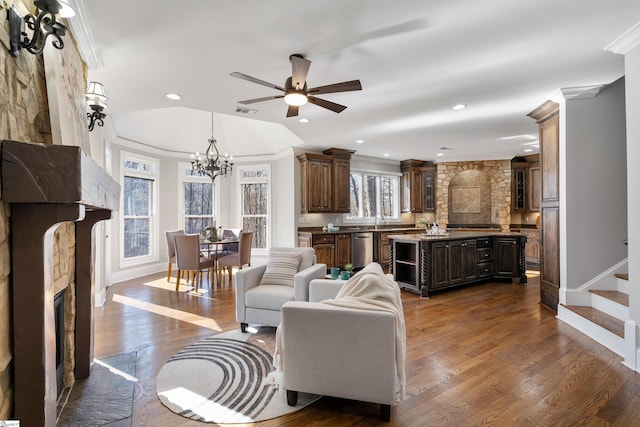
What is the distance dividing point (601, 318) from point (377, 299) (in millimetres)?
2917

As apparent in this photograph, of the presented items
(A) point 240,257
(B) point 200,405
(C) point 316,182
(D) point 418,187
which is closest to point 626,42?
(B) point 200,405

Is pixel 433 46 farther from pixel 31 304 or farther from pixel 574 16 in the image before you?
pixel 31 304

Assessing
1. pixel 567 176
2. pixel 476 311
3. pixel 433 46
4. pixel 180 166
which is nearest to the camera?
pixel 433 46

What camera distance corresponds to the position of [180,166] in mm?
7242

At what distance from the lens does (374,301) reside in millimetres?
2039

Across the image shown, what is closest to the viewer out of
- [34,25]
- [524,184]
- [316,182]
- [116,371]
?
[34,25]

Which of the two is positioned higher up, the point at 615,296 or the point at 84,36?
the point at 84,36

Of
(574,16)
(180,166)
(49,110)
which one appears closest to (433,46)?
(574,16)

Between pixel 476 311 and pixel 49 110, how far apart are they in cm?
467

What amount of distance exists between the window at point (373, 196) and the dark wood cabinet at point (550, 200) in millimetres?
4144

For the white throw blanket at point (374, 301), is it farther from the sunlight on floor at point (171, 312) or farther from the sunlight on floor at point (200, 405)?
the sunlight on floor at point (171, 312)

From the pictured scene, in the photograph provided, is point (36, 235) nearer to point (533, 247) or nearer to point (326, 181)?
point (326, 181)

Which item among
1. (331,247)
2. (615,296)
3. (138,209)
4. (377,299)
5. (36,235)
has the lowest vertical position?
(615,296)

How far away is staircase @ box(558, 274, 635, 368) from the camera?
2797 mm
